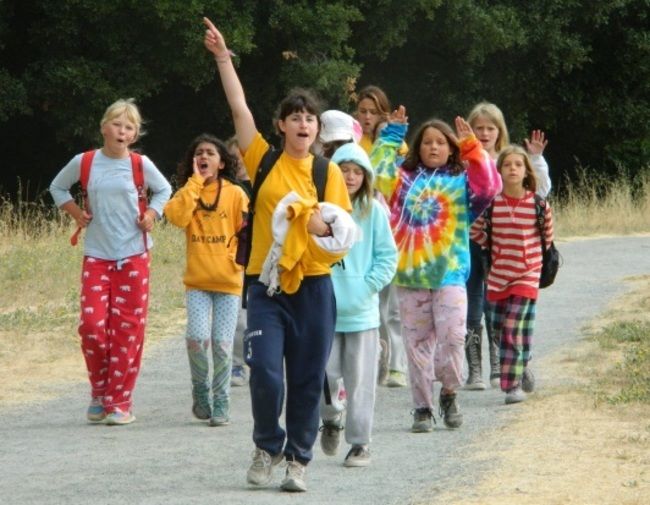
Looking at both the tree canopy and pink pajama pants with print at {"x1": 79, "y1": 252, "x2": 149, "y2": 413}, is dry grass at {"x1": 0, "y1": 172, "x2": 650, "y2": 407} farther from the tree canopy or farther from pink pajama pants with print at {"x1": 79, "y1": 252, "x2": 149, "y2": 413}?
the tree canopy

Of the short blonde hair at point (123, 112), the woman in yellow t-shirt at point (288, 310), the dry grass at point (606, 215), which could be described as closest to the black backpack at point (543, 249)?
the short blonde hair at point (123, 112)

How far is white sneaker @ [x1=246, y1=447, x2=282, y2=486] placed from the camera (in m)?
7.61

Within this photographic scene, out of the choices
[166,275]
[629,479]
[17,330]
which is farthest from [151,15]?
[629,479]

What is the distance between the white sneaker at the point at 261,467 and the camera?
7609 mm

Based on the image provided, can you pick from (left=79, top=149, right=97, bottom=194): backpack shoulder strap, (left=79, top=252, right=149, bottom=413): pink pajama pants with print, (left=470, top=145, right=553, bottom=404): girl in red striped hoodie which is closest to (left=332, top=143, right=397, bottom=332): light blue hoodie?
(left=79, top=252, right=149, bottom=413): pink pajama pants with print

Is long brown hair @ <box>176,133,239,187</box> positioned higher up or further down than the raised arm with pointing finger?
further down

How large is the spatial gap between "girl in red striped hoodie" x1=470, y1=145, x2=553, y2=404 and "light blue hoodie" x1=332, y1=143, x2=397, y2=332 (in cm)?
218

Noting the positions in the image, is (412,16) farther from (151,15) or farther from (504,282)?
(504,282)

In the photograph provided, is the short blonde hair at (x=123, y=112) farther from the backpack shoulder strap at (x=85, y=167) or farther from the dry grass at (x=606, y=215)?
the dry grass at (x=606, y=215)

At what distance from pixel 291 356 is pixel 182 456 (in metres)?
1.34

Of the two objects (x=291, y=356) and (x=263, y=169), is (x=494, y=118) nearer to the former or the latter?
(x=263, y=169)

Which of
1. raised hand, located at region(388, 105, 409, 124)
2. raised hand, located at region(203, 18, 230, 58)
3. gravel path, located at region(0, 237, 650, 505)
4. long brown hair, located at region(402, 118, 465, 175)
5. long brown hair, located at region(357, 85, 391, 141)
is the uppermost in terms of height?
raised hand, located at region(203, 18, 230, 58)

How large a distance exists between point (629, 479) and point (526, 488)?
55 cm

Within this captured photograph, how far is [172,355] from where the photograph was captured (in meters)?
12.9
